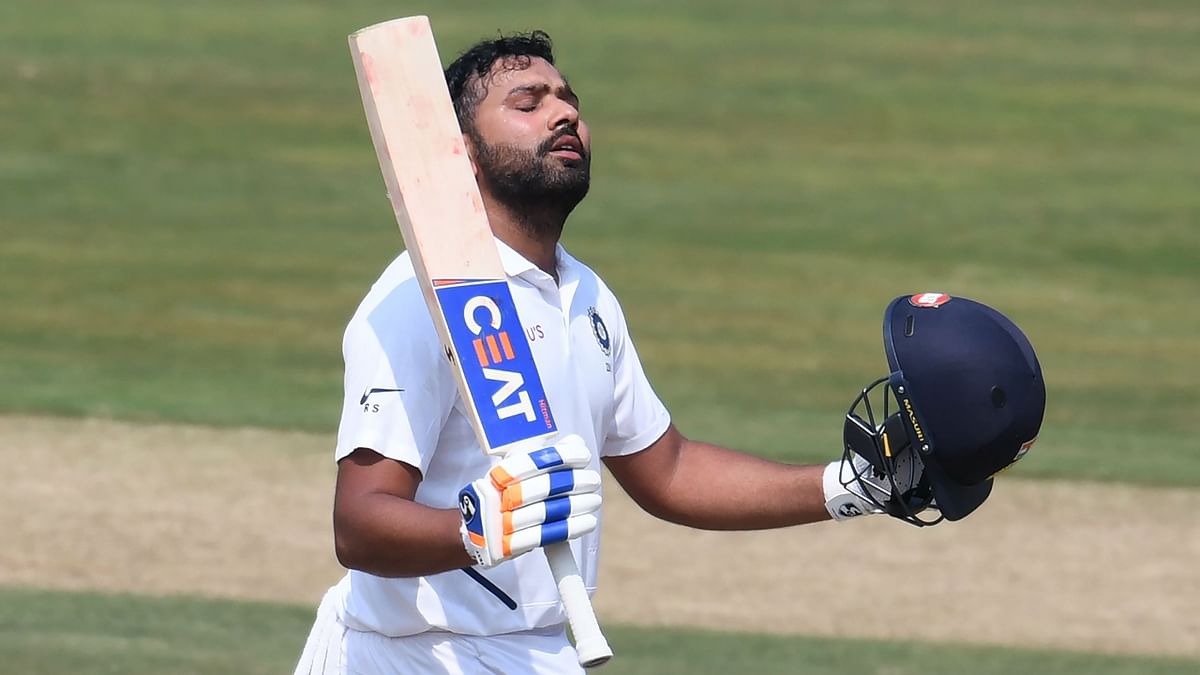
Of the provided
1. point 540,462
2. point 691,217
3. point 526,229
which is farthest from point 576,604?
point 691,217

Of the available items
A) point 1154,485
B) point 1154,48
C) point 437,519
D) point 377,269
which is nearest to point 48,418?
point 377,269

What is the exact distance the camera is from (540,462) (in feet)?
12.5

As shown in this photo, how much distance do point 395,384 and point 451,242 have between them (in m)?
0.32

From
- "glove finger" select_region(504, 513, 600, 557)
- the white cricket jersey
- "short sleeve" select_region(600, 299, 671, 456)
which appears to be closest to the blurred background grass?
"short sleeve" select_region(600, 299, 671, 456)

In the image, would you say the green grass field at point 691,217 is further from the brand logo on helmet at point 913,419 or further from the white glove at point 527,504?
the white glove at point 527,504

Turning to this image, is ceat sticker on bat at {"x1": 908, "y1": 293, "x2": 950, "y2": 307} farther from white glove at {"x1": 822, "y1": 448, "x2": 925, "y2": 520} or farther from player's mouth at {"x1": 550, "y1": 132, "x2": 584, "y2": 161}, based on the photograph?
player's mouth at {"x1": 550, "y1": 132, "x2": 584, "y2": 161}

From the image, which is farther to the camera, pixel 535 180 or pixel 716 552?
pixel 716 552

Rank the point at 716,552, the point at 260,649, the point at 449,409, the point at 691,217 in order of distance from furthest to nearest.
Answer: the point at 691,217, the point at 716,552, the point at 260,649, the point at 449,409

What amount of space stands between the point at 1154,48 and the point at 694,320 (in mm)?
11027

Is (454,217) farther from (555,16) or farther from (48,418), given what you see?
(555,16)

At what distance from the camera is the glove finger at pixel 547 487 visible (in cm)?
376

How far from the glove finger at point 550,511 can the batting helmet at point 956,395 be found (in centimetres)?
82

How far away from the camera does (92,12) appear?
22484mm

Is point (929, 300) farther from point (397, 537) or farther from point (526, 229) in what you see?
point (397, 537)
